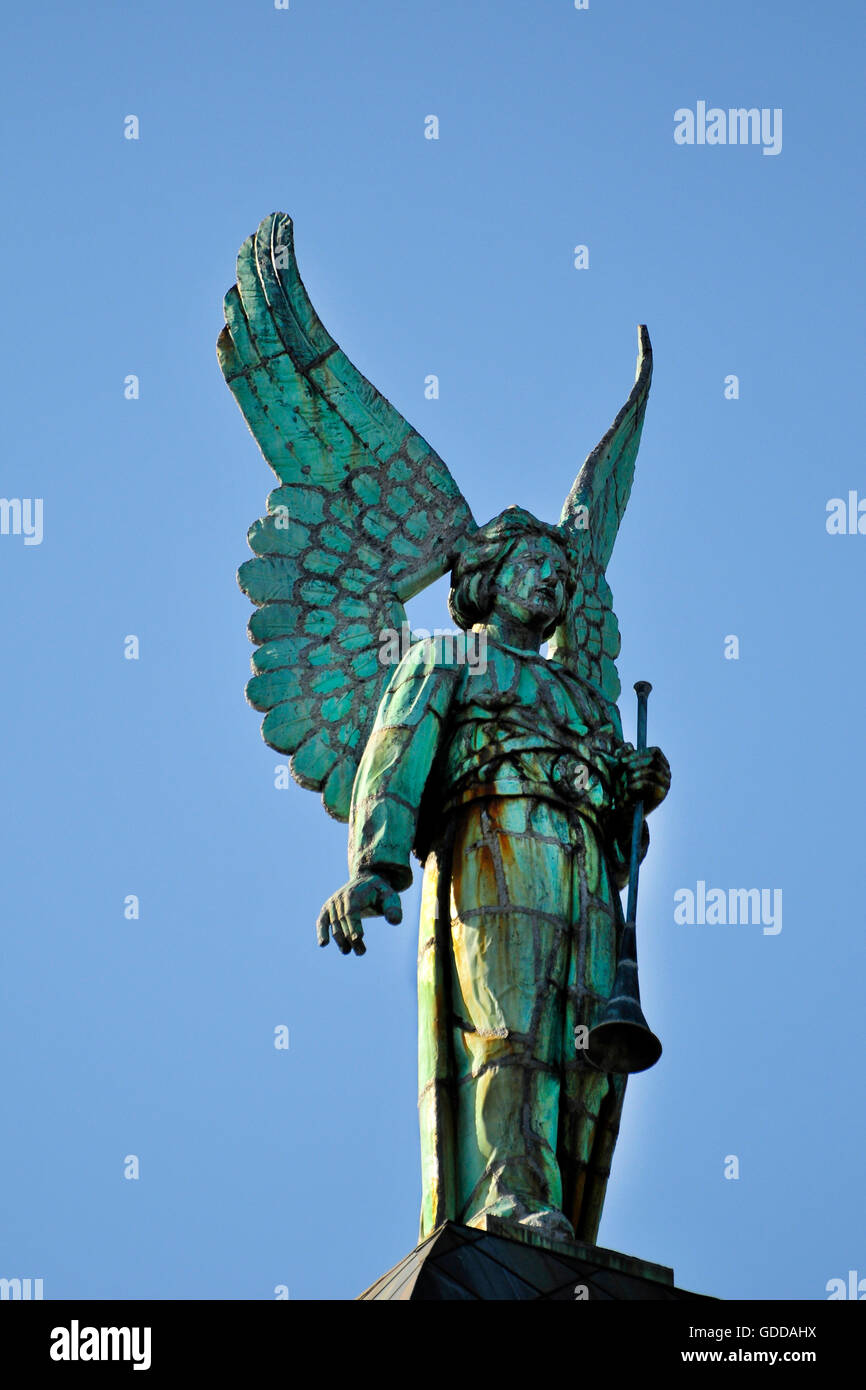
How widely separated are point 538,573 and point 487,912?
7.64 ft

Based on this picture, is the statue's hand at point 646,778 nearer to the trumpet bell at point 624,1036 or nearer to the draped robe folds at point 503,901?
the draped robe folds at point 503,901

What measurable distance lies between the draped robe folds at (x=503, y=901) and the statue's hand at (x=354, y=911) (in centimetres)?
25

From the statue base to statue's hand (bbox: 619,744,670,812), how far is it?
2.94m

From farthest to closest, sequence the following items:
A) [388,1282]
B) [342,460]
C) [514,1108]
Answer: [342,460] < [514,1108] < [388,1282]

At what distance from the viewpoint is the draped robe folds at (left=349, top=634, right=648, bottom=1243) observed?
14.4m

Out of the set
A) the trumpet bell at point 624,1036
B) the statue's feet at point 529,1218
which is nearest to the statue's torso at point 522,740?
the trumpet bell at point 624,1036

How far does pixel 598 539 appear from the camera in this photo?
704 inches

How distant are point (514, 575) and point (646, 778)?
5.19 ft

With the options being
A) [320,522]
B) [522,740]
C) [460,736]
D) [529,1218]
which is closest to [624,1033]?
[529,1218]

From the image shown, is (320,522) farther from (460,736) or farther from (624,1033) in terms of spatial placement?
(624,1033)

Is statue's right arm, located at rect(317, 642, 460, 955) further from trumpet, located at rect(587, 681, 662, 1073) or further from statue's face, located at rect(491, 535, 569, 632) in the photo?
trumpet, located at rect(587, 681, 662, 1073)

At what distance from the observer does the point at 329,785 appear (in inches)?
635
